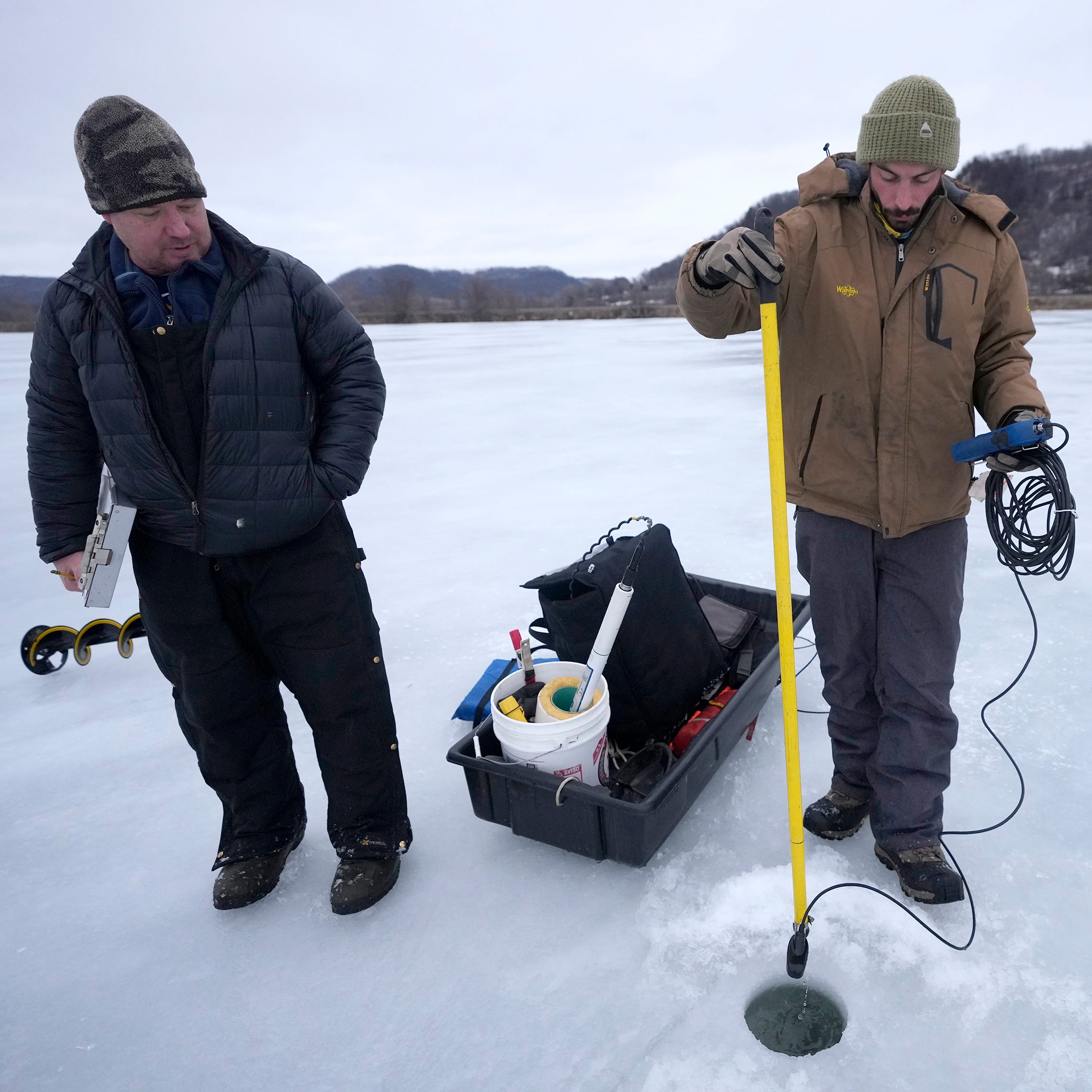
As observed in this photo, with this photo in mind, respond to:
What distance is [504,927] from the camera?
1709 millimetres

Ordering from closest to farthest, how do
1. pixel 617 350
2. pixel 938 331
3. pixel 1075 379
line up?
pixel 938 331
pixel 1075 379
pixel 617 350

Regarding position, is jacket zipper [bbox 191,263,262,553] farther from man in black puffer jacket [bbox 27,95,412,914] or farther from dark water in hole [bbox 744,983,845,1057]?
dark water in hole [bbox 744,983,845,1057]

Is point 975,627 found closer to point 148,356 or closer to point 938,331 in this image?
point 938,331

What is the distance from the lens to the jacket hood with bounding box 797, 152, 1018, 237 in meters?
1.49

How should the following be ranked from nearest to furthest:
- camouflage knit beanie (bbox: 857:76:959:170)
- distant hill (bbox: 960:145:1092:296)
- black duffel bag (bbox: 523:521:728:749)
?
camouflage knit beanie (bbox: 857:76:959:170)
black duffel bag (bbox: 523:521:728:749)
distant hill (bbox: 960:145:1092:296)

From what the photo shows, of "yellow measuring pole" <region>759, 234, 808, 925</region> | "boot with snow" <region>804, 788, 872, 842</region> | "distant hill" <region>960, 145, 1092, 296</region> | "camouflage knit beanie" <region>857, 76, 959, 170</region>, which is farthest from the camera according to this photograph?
"distant hill" <region>960, 145, 1092, 296</region>

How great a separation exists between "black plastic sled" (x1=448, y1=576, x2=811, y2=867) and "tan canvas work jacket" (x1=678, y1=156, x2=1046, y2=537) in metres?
0.68

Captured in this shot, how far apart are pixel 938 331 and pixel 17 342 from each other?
89.9 ft

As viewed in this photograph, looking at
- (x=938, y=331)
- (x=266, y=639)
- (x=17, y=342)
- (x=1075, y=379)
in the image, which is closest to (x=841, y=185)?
(x=938, y=331)

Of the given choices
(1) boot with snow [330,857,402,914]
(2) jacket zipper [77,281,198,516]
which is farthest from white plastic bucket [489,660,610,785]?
(2) jacket zipper [77,281,198,516]

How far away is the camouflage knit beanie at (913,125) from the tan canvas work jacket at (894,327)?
86 mm

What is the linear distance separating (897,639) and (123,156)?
6.01ft

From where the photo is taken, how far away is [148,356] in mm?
1521

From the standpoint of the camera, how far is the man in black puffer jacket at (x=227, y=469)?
1.49 meters
